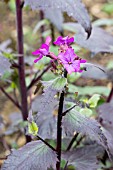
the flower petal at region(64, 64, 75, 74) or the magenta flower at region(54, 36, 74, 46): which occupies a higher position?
the magenta flower at region(54, 36, 74, 46)

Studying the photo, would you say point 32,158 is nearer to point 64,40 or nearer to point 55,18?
point 64,40

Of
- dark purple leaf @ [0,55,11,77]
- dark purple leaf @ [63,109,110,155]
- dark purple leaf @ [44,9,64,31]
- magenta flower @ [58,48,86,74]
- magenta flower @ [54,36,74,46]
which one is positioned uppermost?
dark purple leaf @ [44,9,64,31]

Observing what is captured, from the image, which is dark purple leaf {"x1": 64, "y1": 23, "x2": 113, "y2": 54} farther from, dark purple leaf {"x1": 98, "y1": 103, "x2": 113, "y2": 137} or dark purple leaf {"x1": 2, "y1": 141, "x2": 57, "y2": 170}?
dark purple leaf {"x1": 2, "y1": 141, "x2": 57, "y2": 170}

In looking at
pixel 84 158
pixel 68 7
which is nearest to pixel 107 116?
pixel 84 158

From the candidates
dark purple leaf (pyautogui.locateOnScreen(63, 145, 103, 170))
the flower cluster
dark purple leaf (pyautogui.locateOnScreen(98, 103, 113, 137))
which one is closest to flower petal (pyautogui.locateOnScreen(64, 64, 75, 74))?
the flower cluster

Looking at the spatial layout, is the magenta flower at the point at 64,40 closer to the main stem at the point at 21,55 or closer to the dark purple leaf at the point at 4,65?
the dark purple leaf at the point at 4,65

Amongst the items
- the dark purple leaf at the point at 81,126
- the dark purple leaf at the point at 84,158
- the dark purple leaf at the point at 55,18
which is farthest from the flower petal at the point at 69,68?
the dark purple leaf at the point at 55,18
